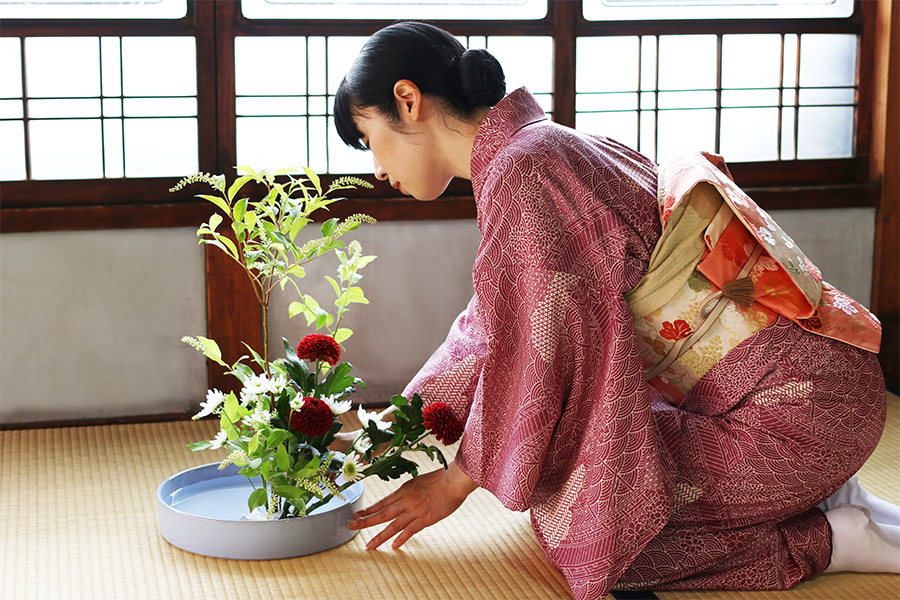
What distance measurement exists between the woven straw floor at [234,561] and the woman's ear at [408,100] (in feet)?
2.86

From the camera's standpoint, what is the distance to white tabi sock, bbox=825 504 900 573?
5.82 feet

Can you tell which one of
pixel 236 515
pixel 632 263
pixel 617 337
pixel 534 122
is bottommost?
pixel 236 515

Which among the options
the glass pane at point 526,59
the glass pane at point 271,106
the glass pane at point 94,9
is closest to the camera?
the glass pane at point 94,9

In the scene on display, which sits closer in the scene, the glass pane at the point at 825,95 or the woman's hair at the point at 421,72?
the woman's hair at the point at 421,72

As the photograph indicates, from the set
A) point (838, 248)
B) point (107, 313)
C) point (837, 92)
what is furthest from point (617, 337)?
point (837, 92)

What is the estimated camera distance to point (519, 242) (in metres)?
1.65

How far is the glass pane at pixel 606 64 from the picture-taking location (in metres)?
3.14

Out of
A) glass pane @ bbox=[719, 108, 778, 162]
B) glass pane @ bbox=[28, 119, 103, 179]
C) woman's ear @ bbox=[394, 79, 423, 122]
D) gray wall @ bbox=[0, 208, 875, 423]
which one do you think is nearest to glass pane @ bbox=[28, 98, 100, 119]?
glass pane @ bbox=[28, 119, 103, 179]

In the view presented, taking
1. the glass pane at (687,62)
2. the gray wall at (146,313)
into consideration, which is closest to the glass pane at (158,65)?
the gray wall at (146,313)

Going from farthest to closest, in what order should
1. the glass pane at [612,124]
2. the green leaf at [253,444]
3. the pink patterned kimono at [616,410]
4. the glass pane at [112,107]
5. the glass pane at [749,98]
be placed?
1. the glass pane at [749,98]
2. the glass pane at [612,124]
3. the glass pane at [112,107]
4. the green leaf at [253,444]
5. the pink patterned kimono at [616,410]

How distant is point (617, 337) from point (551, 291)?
145 millimetres

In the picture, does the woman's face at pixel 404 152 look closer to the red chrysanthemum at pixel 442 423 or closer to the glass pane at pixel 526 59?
the red chrysanthemum at pixel 442 423

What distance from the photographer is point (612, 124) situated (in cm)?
322

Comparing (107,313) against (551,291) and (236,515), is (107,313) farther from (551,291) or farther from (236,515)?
(551,291)
